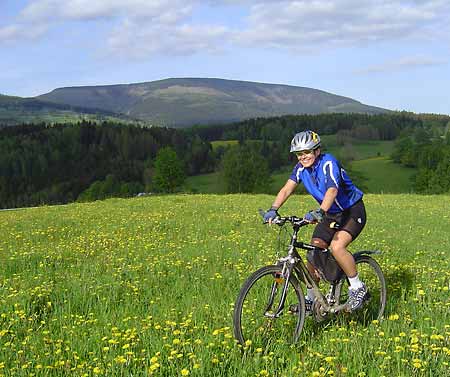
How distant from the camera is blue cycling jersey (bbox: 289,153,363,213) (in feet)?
21.0

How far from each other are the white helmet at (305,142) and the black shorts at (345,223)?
115 cm

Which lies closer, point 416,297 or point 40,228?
point 416,297

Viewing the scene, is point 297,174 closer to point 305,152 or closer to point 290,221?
point 305,152

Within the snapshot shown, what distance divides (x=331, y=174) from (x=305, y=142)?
0.53 meters

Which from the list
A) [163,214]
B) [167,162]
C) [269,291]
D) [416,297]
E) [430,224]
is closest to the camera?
[269,291]

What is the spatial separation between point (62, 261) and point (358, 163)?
132 meters

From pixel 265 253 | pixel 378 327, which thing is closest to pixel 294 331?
pixel 378 327

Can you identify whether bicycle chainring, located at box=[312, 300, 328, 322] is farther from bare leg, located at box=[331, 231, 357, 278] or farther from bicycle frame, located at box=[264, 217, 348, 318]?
bare leg, located at box=[331, 231, 357, 278]

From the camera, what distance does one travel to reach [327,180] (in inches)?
252

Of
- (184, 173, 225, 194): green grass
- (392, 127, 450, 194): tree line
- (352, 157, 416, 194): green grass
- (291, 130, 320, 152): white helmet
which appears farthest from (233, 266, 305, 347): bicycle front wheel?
(184, 173, 225, 194): green grass

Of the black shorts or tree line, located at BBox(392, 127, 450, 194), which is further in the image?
tree line, located at BBox(392, 127, 450, 194)

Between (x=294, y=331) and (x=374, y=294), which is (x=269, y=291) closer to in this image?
(x=294, y=331)

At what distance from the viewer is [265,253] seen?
1188 centimetres

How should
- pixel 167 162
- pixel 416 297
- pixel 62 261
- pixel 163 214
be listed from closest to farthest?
pixel 416 297
pixel 62 261
pixel 163 214
pixel 167 162
